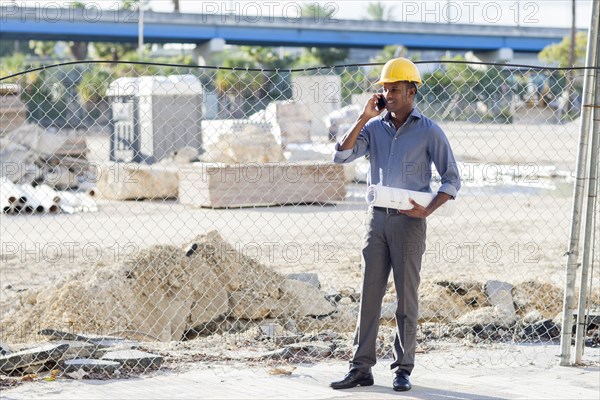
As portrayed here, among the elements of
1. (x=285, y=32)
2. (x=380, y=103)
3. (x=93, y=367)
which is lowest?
(x=93, y=367)

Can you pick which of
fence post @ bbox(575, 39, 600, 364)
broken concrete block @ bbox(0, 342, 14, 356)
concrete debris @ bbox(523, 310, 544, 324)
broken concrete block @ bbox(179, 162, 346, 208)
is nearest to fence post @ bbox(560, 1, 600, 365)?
fence post @ bbox(575, 39, 600, 364)

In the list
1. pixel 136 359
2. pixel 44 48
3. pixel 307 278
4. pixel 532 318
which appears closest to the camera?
pixel 136 359

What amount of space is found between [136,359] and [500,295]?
373 cm

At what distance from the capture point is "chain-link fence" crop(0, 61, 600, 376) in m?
7.37

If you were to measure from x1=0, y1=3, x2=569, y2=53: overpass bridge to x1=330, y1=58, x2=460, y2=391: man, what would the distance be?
5658 centimetres

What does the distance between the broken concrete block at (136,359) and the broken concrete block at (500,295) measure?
334cm

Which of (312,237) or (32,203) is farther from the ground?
(32,203)

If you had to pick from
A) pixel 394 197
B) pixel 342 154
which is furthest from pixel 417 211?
pixel 342 154

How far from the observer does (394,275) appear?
19.0 ft

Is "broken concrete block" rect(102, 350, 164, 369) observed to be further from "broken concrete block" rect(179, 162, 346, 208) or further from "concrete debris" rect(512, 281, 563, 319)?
"broken concrete block" rect(179, 162, 346, 208)

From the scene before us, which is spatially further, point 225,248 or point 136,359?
point 225,248

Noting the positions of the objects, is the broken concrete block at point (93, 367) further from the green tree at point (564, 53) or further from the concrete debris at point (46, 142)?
the green tree at point (564, 53)

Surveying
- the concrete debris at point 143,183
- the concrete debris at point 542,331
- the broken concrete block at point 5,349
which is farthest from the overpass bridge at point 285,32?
the broken concrete block at point 5,349

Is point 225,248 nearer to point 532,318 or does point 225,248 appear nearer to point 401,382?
point 532,318
